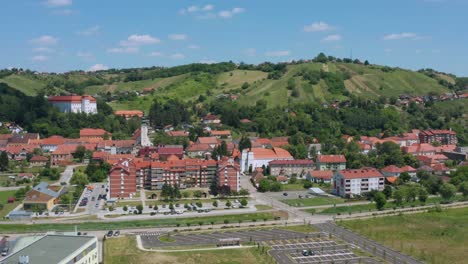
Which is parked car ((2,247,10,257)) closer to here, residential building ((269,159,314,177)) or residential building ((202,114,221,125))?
residential building ((269,159,314,177))

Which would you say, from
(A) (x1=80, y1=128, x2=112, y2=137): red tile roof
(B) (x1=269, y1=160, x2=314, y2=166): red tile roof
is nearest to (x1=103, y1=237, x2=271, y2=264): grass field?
(B) (x1=269, y1=160, x2=314, y2=166): red tile roof

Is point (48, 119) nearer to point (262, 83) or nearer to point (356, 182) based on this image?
point (262, 83)

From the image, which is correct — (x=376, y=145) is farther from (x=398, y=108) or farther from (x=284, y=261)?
(x=284, y=261)

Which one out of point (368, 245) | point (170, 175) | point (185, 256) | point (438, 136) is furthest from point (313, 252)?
point (438, 136)

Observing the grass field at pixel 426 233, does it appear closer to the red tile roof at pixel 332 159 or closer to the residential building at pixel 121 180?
the red tile roof at pixel 332 159

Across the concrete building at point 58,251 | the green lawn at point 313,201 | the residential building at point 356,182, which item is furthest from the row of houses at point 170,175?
the concrete building at point 58,251

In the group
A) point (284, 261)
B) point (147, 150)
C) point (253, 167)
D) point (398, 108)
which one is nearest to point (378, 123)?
point (398, 108)
